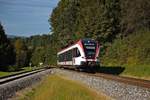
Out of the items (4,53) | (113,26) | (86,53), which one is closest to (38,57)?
(4,53)

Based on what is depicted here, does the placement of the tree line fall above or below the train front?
above

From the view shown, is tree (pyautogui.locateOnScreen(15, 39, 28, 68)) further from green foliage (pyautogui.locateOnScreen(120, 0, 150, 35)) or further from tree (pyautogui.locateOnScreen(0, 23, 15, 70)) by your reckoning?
green foliage (pyautogui.locateOnScreen(120, 0, 150, 35))

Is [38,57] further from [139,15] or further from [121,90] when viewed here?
[121,90]

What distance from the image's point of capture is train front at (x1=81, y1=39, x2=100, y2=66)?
41938 mm

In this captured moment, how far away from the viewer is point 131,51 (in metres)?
49.4

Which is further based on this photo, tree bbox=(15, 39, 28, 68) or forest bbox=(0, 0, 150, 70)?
tree bbox=(15, 39, 28, 68)

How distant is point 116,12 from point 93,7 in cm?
443

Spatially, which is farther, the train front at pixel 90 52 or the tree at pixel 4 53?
the tree at pixel 4 53

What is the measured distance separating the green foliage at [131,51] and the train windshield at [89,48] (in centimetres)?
556

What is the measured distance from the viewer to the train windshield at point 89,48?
139 feet

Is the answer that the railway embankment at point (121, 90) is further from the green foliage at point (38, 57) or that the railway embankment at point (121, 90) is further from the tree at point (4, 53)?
the green foliage at point (38, 57)

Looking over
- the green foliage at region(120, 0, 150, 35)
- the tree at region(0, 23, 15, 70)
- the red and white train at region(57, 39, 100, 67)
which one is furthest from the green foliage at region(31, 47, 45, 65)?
the red and white train at region(57, 39, 100, 67)

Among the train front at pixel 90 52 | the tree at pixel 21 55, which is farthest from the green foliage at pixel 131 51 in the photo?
the tree at pixel 21 55

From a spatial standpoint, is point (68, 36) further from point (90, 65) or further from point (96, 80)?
point (96, 80)
